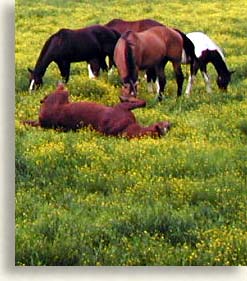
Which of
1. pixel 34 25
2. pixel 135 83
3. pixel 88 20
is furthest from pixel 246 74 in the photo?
pixel 34 25

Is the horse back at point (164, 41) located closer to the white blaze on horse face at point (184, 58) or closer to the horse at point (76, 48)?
the white blaze on horse face at point (184, 58)

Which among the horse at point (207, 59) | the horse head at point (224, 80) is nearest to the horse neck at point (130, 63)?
the horse at point (207, 59)

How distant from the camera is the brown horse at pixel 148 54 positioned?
3.41m

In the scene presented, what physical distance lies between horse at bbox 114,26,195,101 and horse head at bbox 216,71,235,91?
0.14m

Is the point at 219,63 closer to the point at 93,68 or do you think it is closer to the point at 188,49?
the point at 188,49

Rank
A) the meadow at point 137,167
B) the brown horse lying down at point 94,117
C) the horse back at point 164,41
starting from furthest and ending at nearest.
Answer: the horse back at point 164,41, the brown horse lying down at point 94,117, the meadow at point 137,167

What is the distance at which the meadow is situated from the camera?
3.14 metres

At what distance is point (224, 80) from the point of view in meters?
3.41

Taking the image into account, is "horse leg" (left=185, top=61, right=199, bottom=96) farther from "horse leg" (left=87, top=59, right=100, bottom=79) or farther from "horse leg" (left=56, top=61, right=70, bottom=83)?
"horse leg" (left=56, top=61, right=70, bottom=83)

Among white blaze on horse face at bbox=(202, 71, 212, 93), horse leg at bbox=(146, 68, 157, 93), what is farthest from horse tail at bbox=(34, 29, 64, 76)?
white blaze on horse face at bbox=(202, 71, 212, 93)

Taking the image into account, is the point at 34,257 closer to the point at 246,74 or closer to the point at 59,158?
the point at 59,158

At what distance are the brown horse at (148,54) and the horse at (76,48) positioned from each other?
5 cm

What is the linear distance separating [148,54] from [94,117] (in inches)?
13.8

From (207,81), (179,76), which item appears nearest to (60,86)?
(179,76)
